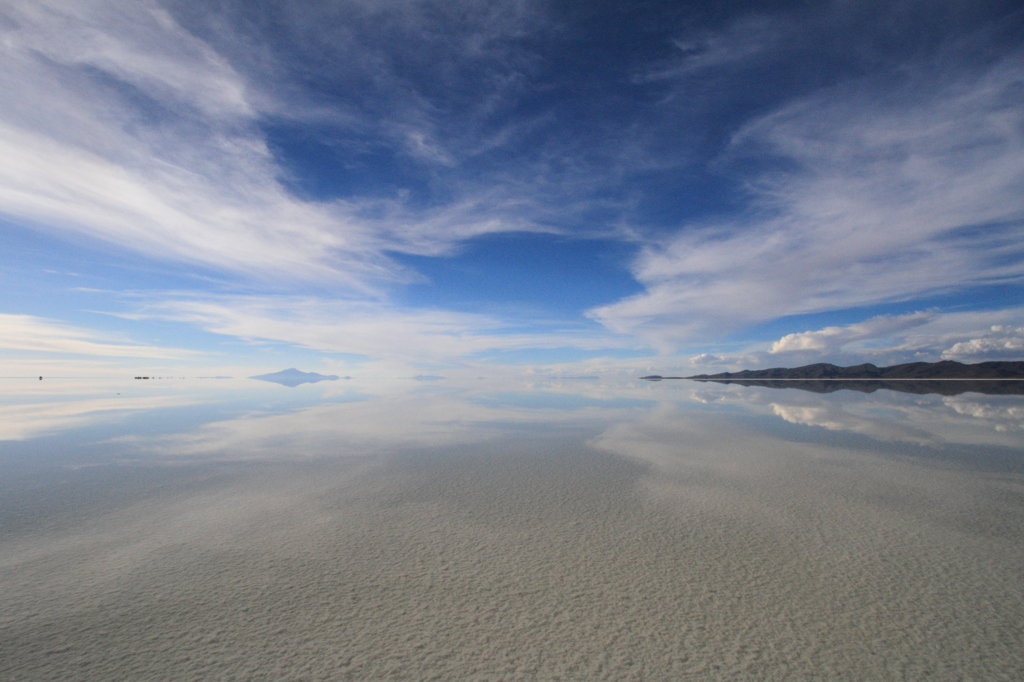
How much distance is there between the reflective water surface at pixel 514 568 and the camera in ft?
13.3

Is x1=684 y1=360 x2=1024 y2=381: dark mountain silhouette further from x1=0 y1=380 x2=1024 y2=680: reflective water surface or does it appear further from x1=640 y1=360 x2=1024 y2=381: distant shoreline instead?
x1=0 y1=380 x2=1024 y2=680: reflective water surface

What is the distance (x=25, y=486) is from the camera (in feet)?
32.5

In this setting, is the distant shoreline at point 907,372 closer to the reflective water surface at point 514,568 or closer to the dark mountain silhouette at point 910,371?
the dark mountain silhouette at point 910,371

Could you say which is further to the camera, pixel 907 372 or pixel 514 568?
pixel 907 372

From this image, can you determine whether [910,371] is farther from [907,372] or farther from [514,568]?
[514,568]

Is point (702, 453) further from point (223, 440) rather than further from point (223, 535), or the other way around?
point (223, 440)

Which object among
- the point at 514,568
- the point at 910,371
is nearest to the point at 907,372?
the point at 910,371

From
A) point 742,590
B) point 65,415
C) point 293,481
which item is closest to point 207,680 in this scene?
point 742,590

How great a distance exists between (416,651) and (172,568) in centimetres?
425

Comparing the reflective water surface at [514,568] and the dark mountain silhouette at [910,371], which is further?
the dark mountain silhouette at [910,371]

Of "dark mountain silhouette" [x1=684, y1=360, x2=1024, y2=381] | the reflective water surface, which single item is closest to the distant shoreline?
"dark mountain silhouette" [x1=684, y1=360, x2=1024, y2=381]

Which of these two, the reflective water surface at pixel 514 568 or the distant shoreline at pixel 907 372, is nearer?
the reflective water surface at pixel 514 568

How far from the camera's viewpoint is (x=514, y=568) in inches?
228

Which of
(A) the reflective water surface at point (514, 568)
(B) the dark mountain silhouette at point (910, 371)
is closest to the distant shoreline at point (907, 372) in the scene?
(B) the dark mountain silhouette at point (910, 371)
